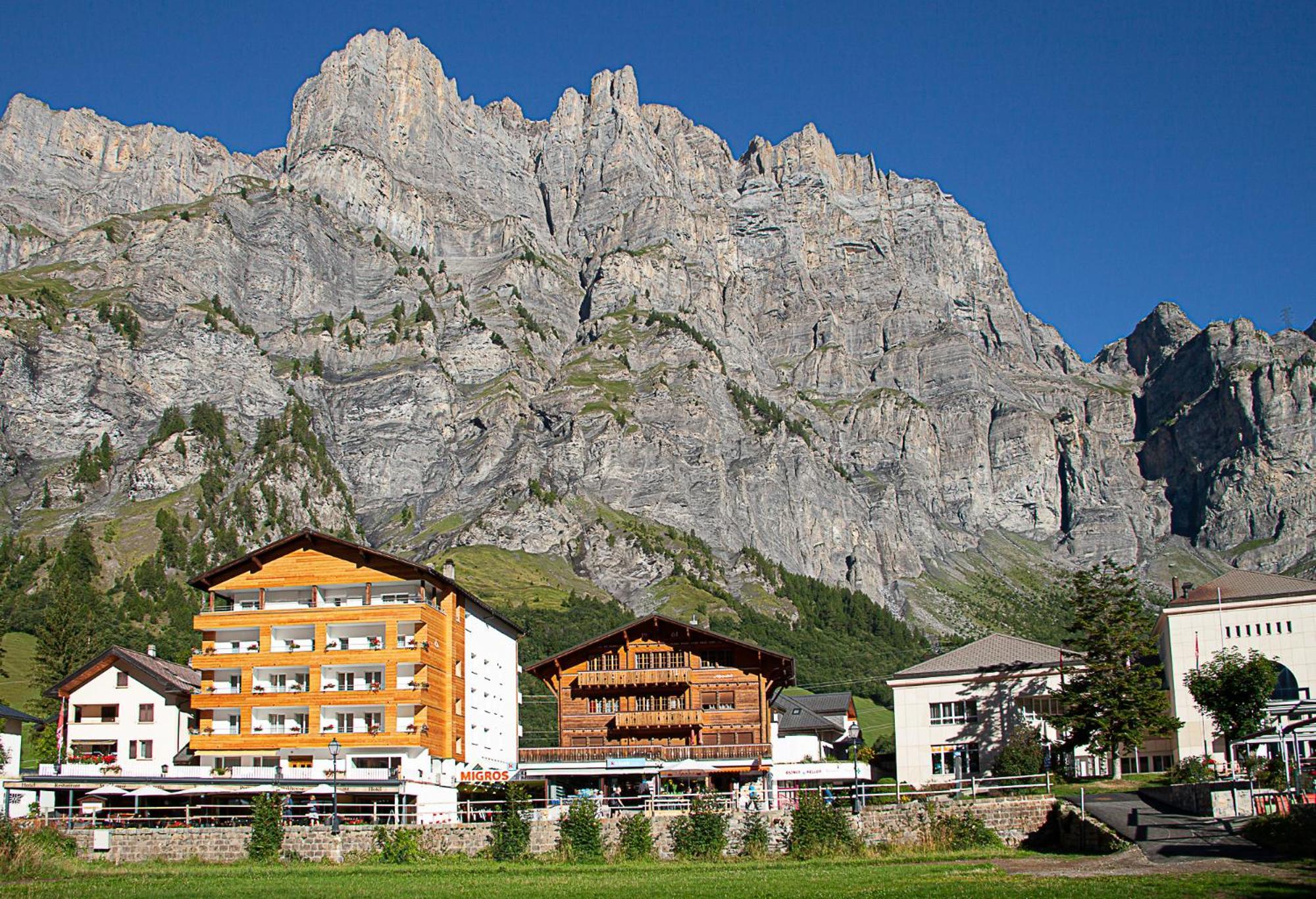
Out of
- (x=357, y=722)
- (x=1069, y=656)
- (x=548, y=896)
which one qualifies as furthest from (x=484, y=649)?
(x=548, y=896)

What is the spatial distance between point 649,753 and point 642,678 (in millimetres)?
5125

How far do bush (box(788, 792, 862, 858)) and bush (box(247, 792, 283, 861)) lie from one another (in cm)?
1917

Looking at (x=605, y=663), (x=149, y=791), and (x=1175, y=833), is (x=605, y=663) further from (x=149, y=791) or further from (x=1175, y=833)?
(x=1175, y=833)

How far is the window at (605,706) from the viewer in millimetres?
89312

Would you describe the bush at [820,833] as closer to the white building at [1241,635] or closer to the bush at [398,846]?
the bush at [398,846]

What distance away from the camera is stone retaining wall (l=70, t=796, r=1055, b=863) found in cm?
4753

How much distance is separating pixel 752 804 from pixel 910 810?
7.07m

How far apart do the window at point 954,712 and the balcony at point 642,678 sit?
57.0 ft

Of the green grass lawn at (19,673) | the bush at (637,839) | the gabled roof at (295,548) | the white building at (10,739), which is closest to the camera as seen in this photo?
the bush at (637,839)

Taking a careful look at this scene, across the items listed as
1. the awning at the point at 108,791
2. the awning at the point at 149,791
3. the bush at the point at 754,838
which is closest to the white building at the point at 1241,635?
the bush at the point at 754,838

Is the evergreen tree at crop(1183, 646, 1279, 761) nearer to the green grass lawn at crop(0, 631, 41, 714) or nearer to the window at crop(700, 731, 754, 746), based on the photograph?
the window at crop(700, 731, 754, 746)

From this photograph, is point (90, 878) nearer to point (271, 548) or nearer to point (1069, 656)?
point (271, 548)

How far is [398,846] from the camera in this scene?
4794 cm

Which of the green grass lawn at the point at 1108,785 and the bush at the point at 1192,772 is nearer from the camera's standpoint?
the green grass lawn at the point at 1108,785
